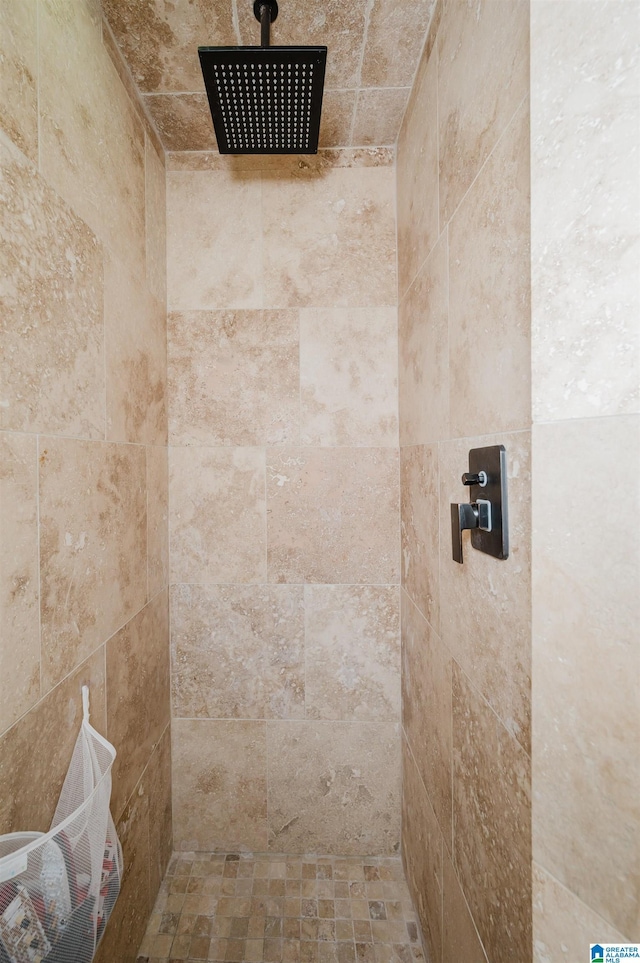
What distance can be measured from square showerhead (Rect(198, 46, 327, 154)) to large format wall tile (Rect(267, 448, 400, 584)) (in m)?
0.83

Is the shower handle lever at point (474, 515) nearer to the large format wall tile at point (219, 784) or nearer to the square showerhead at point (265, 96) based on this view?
the square showerhead at point (265, 96)

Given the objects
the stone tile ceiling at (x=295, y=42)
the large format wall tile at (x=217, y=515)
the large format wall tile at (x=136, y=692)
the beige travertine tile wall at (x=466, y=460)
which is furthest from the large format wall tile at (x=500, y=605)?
the stone tile ceiling at (x=295, y=42)

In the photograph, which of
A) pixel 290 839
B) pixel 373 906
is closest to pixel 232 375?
pixel 290 839

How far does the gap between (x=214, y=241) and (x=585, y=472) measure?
4.40ft

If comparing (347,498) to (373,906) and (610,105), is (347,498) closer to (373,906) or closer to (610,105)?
(610,105)

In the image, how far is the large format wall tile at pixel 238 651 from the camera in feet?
4.54

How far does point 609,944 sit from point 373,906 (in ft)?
3.62

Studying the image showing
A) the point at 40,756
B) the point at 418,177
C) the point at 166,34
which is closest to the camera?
the point at 40,756

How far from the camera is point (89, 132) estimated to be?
0.89 m

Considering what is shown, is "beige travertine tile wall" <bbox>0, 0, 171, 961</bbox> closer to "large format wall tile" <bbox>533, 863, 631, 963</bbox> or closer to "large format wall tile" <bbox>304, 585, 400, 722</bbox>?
"large format wall tile" <bbox>304, 585, 400, 722</bbox>

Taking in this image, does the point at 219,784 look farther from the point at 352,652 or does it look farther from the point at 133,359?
the point at 133,359

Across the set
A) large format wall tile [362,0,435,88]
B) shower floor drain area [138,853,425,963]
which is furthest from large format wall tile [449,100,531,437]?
shower floor drain area [138,853,425,963]

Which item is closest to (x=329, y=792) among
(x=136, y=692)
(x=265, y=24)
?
(x=136, y=692)

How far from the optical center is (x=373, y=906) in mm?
1233
